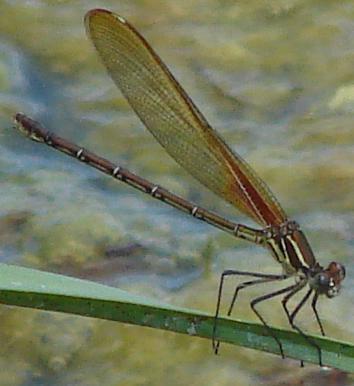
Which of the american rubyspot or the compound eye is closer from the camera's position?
the compound eye

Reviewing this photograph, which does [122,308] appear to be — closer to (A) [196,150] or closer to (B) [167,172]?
(A) [196,150]

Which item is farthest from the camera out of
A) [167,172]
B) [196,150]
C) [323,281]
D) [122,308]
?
[167,172]

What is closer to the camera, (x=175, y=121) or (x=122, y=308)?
(x=122, y=308)

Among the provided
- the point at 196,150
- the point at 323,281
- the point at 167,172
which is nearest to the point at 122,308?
the point at 323,281

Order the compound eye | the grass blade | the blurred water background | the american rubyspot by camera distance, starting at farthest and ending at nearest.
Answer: the blurred water background → the american rubyspot → the compound eye → the grass blade

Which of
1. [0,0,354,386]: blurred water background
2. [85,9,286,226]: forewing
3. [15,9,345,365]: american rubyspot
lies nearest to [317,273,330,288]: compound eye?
[15,9,345,365]: american rubyspot

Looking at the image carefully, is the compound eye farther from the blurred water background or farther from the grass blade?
the grass blade

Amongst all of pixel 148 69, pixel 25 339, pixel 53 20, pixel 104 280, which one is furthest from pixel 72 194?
pixel 53 20
